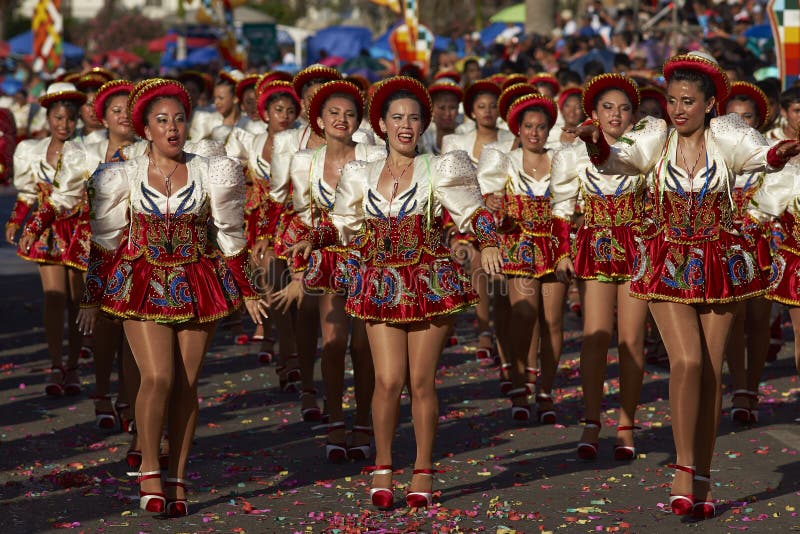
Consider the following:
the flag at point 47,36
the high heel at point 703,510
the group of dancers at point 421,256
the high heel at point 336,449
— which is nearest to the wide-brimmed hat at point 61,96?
the group of dancers at point 421,256

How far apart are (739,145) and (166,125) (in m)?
2.88

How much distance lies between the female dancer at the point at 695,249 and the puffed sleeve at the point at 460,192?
68cm

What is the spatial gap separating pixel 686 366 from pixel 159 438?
2.67 m

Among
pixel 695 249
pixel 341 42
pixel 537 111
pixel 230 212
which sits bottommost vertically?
pixel 695 249

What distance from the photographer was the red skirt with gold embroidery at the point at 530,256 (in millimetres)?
9977

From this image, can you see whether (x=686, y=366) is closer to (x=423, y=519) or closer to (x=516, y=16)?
(x=423, y=519)

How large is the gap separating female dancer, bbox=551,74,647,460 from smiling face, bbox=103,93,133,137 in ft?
10.2

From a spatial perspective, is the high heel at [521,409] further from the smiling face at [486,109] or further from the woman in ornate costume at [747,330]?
the smiling face at [486,109]

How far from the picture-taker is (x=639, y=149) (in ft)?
24.0

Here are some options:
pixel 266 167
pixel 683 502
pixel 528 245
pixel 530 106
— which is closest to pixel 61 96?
pixel 266 167

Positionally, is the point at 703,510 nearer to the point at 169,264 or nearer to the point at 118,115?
the point at 169,264

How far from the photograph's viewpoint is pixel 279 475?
8359 millimetres

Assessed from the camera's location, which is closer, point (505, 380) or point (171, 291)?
point (171, 291)

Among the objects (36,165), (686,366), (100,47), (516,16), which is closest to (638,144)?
(686,366)
